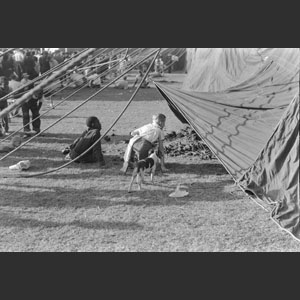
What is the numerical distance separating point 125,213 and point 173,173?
6.75 ft

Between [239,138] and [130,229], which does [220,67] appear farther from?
[130,229]

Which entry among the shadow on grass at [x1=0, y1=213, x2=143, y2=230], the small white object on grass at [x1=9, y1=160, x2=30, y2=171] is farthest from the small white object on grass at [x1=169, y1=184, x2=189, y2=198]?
the small white object on grass at [x1=9, y1=160, x2=30, y2=171]

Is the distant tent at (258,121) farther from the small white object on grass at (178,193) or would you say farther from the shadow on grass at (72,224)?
the shadow on grass at (72,224)

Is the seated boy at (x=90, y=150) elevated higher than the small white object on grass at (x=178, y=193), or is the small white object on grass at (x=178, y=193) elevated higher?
the seated boy at (x=90, y=150)

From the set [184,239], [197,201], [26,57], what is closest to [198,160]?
[197,201]

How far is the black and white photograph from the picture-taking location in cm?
494

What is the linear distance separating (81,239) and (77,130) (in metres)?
6.69

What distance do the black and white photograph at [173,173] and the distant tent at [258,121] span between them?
0.06 ft

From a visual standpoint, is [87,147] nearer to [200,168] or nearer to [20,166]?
[20,166]

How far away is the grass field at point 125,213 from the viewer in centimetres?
480

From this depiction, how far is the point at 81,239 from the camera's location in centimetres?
490

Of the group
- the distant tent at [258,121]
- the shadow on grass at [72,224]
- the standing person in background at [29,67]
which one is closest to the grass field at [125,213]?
the shadow on grass at [72,224]

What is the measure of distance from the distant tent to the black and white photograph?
0.06 ft

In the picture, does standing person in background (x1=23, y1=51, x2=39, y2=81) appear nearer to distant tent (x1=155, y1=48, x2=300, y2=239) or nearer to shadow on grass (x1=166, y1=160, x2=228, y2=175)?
distant tent (x1=155, y1=48, x2=300, y2=239)
